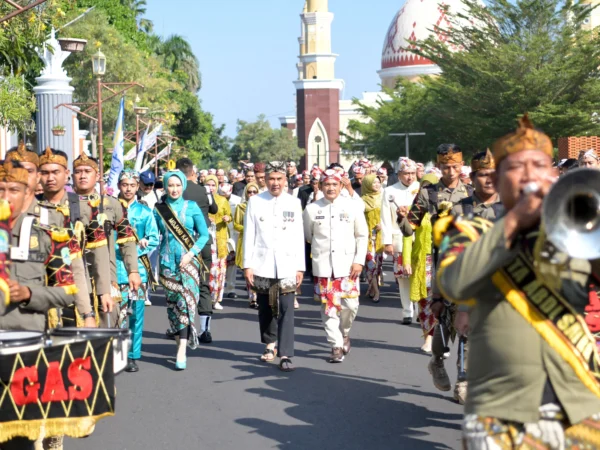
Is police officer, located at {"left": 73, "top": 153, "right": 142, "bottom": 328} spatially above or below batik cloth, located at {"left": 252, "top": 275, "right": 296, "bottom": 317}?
above

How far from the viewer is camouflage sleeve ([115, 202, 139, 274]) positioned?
999 cm

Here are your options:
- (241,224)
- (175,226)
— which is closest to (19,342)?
(175,226)

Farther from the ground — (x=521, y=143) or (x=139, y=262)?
(x=521, y=143)

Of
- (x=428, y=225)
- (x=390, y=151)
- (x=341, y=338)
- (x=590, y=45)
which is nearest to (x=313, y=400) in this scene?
(x=341, y=338)

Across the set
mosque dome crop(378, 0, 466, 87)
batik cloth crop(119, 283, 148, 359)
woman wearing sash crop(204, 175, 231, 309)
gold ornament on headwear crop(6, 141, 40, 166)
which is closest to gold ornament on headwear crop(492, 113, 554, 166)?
gold ornament on headwear crop(6, 141, 40, 166)

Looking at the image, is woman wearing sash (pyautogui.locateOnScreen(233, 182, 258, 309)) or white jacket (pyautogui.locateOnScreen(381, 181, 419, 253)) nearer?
white jacket (pyautogui.locateOnScreen(381, 181, 419, 253))

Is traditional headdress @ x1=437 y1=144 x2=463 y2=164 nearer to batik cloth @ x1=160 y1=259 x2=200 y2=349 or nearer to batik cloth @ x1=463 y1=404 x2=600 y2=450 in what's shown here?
batik cloth @ x1=160 y1=259 x2=200 y2=349

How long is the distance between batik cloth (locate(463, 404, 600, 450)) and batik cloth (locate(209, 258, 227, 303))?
1215 cm

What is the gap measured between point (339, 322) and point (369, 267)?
5.25 metres

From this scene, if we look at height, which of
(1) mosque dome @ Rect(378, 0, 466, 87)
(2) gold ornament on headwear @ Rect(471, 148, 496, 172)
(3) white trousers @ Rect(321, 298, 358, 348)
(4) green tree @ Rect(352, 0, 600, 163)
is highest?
(1) mosque dome @ Rect(378, 0, 466, 87)

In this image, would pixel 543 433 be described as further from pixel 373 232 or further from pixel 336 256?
pixel 373 232

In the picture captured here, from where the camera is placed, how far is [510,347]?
3.94 metres

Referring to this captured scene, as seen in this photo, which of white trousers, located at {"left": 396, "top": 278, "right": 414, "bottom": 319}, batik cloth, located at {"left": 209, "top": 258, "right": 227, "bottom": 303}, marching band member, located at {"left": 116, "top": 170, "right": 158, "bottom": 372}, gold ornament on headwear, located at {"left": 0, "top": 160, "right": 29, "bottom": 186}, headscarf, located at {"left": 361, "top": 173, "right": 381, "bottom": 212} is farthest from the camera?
headscarf, located at {"left": 361, "top": 173, "right": 381, "bottom": 212}

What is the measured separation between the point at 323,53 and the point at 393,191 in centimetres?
10852
